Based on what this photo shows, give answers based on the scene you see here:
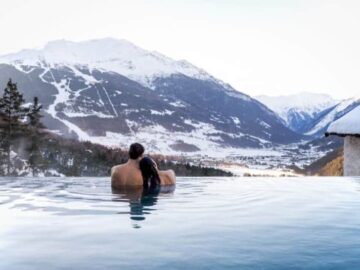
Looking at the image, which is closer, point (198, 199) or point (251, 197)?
point (198, 199)

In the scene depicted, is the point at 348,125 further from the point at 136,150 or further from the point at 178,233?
the point at 178,233

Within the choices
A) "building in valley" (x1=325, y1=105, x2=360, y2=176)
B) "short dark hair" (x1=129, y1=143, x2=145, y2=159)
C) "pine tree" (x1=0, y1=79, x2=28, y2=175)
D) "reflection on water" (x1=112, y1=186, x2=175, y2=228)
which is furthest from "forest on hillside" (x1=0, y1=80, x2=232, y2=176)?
"reflection on water" (x1=112, y1=186, x2=175, y2=228)

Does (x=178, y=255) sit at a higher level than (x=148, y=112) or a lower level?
lower

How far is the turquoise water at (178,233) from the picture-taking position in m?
3.23

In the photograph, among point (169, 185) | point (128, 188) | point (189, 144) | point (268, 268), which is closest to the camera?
point (268, 268)

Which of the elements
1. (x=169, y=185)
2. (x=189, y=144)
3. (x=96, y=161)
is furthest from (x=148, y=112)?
(x=169, y=185)

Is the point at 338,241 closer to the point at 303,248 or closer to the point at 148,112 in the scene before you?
the point at 303,248

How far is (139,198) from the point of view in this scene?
22.6 ft

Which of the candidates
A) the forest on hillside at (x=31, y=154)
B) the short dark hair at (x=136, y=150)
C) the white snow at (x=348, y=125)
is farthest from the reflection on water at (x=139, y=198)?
the forest on hillside at (x=31, y=154)

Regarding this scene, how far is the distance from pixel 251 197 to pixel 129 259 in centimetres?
438

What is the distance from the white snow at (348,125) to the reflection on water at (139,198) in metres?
11.8

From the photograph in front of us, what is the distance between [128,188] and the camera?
8.39 m

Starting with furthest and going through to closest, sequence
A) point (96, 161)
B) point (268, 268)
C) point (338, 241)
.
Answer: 1. point (96, 161)
2. point (338, 241)
3. point (268, 268)

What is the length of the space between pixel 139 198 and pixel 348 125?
46.2 ft
